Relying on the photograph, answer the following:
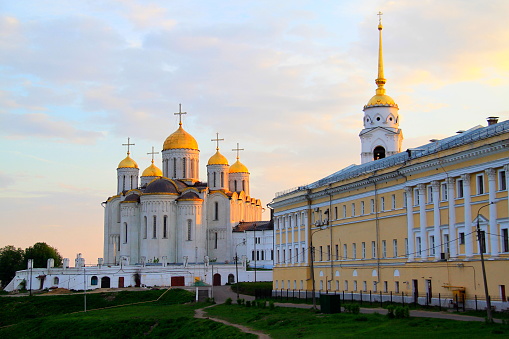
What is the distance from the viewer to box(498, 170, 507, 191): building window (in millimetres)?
40906

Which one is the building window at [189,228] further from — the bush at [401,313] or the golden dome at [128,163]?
the bush at [401,313]

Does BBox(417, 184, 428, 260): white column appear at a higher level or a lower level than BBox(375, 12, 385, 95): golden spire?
lower

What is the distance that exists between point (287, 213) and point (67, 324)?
23.1 m

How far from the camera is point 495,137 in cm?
4084

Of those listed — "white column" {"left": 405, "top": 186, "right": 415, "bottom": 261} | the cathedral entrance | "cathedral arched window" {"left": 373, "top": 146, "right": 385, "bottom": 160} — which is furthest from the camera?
the cathedral entrance

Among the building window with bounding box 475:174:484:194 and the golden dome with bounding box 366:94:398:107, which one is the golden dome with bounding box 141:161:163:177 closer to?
the golden dome with bounding box 366:94:398:107

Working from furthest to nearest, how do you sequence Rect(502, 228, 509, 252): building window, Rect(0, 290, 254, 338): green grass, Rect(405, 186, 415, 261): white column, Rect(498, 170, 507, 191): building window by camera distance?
Rect(405, 186, 415, 261): white column → Rect(0, 290, 254, 338): green grass → Rect(498, 170, 507, 191): building window → Rect(502, 228, 509, 252): building window

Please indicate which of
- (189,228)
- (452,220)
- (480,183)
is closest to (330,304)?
(452,220)

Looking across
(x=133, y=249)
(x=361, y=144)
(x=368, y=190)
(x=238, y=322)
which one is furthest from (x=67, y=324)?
(x=133, y=249)

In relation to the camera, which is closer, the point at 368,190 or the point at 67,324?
the point at 368,190

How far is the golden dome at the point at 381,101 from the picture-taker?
7866 cm

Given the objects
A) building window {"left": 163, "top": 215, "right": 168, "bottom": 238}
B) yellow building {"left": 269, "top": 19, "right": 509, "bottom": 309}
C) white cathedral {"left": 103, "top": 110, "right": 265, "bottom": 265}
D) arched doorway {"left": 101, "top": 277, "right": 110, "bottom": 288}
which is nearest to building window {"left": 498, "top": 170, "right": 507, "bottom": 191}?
yellow building {"left": 269, "top": 19, "right": 509, "bottom": 309}

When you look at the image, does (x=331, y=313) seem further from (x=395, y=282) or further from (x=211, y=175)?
(x=211, y=175)

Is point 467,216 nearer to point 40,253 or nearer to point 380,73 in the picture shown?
point 380,73
